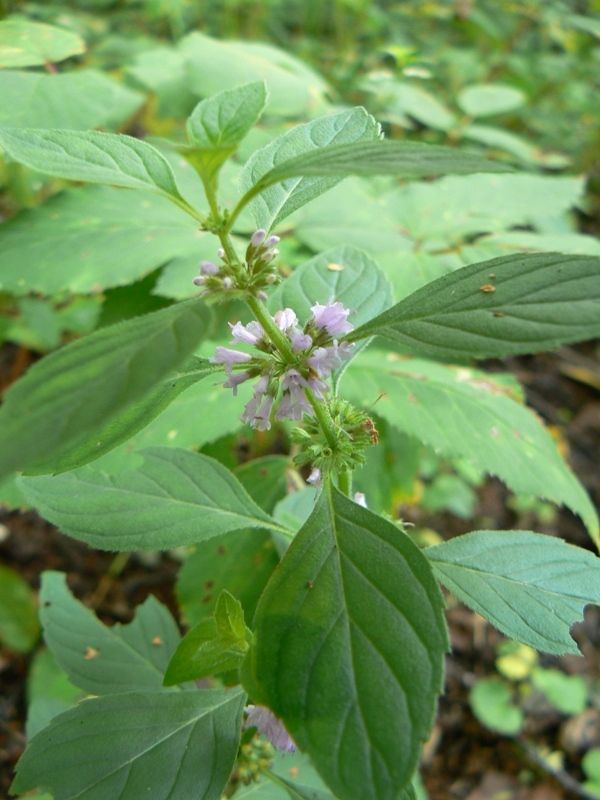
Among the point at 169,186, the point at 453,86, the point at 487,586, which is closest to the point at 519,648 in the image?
the point at 487,586

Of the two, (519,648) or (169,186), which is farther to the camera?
(519,648)

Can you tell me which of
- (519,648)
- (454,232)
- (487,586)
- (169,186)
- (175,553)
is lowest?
(519,648)

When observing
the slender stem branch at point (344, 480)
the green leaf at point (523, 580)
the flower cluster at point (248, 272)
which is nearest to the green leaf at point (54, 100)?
the flower cluster at point (248, 272)

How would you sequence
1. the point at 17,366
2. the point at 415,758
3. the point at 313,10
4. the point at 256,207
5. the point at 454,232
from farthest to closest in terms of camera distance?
the point at 313,10
the point at 17,366
the point at 454,232
the point at 256,207
the point at 415,758

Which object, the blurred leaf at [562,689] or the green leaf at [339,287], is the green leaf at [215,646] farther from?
the blurred leaf at [562,689]

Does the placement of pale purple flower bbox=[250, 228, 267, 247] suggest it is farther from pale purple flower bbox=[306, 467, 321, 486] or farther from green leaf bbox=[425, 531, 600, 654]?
green leaf bbox=[425, 531, 600, 654]

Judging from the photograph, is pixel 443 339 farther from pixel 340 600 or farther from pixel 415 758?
pixel 415 758

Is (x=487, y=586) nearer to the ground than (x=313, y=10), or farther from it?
farther from it
